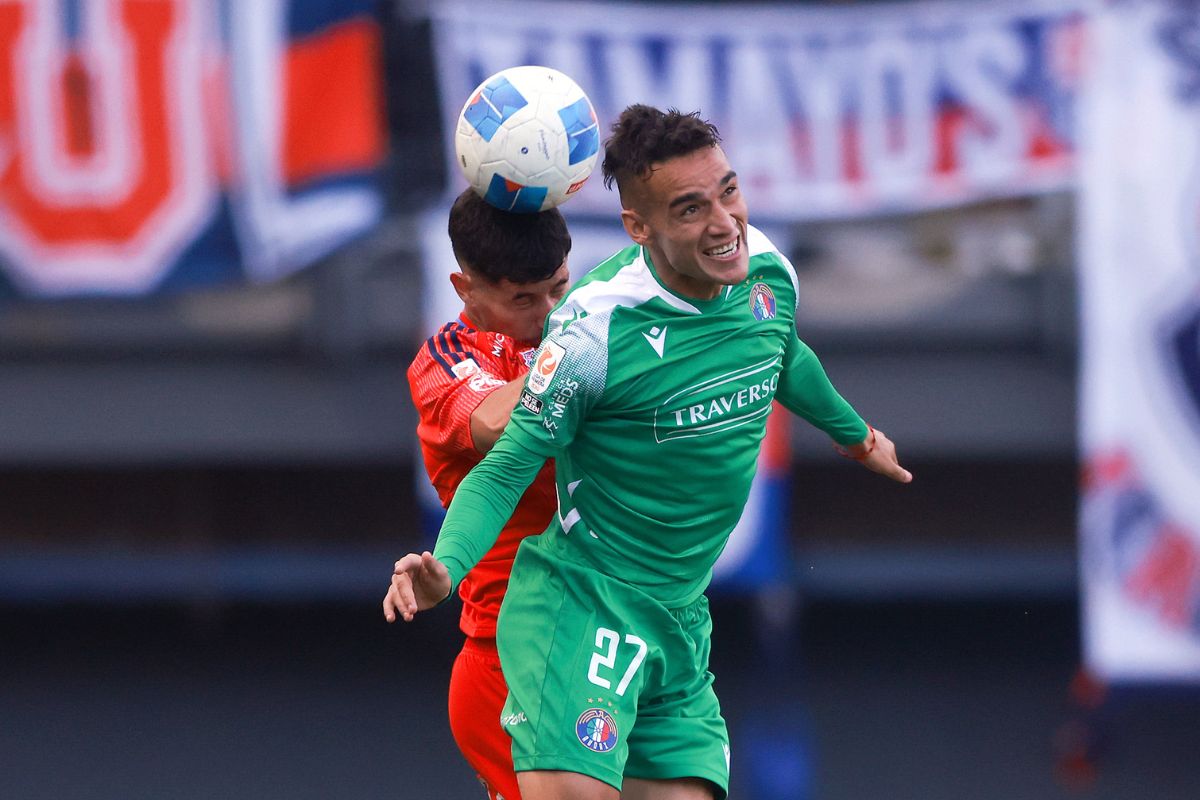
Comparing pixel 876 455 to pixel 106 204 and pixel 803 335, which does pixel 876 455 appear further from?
pixel 106 204

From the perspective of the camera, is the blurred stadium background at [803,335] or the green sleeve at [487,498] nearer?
the green sleeve at [487,498]

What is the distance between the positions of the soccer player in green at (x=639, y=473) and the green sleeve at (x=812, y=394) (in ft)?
0.17

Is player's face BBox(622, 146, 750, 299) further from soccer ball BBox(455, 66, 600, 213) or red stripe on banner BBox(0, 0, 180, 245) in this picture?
red stripe on banner BBox(0, 0, 180, 245)

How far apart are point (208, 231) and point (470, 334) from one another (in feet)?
12.1

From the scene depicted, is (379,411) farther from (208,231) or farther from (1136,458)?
(1136,458)

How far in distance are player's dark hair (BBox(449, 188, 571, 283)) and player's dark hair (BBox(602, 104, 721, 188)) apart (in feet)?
0.73

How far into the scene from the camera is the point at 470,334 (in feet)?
10.2

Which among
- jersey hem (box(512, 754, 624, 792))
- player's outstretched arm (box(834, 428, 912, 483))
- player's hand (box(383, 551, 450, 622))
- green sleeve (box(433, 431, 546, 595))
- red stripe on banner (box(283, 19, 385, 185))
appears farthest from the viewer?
red stripe on banner (box(283, 19, 385, 185))

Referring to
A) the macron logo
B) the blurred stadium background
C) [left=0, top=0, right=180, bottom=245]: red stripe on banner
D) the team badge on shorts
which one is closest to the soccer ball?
the macron logo

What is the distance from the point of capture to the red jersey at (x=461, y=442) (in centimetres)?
296

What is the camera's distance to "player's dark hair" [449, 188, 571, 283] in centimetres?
296

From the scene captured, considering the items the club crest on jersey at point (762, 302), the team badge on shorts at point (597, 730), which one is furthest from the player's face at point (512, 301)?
the team badge on shorts at point (597, 730)

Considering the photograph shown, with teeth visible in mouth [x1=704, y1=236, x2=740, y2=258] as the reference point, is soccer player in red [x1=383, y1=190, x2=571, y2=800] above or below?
below

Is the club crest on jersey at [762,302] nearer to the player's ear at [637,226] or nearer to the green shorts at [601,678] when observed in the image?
the player's ear at [637,226]
